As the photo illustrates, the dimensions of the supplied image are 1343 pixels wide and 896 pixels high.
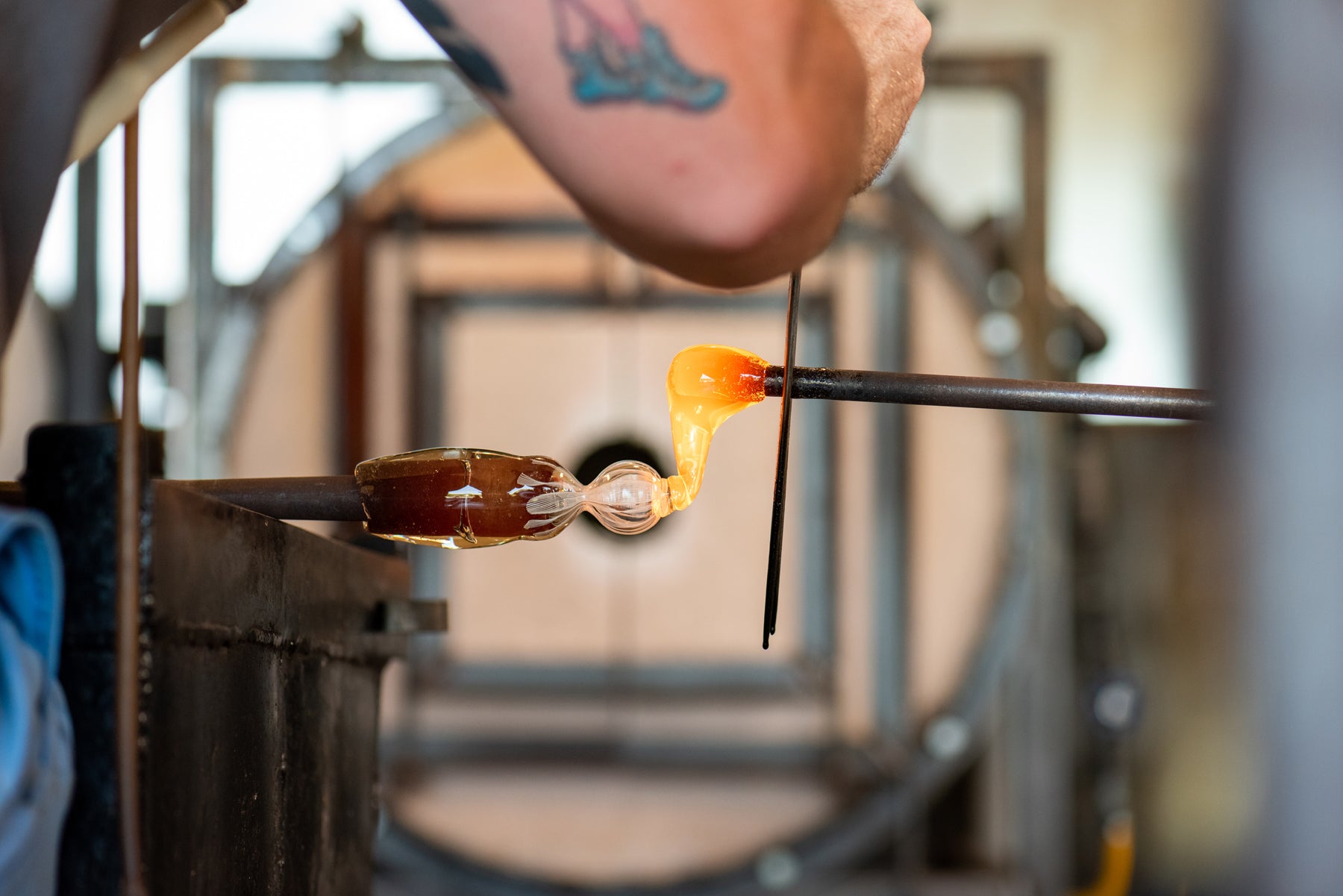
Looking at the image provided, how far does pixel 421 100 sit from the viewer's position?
81.0 inches

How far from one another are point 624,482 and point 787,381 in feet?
0.46

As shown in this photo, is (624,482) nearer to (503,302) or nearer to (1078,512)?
(503,302)

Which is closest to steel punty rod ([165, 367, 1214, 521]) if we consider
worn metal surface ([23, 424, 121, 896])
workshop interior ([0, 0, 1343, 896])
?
worn metal surface ([23, 424, 121, 896])

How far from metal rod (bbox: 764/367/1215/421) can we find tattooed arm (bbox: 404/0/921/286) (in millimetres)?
95

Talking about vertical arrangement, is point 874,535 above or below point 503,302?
below

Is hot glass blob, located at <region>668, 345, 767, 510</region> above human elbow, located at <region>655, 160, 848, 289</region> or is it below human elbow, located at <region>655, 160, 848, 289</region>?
below

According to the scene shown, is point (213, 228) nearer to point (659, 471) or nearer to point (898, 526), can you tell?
point (659, 471)

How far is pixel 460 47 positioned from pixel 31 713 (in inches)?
12.8

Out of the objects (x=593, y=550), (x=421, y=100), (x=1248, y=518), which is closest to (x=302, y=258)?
(x=421, y=100)

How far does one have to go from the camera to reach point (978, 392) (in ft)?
1.98

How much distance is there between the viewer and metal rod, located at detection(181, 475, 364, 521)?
0.60 m

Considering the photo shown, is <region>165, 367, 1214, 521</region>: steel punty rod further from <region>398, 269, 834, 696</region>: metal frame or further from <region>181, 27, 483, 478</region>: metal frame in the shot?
<region>181, 27, 483, 478</region>: metal frame

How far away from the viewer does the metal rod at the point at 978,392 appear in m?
0.60

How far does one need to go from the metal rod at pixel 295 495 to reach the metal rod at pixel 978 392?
9.1 inches
